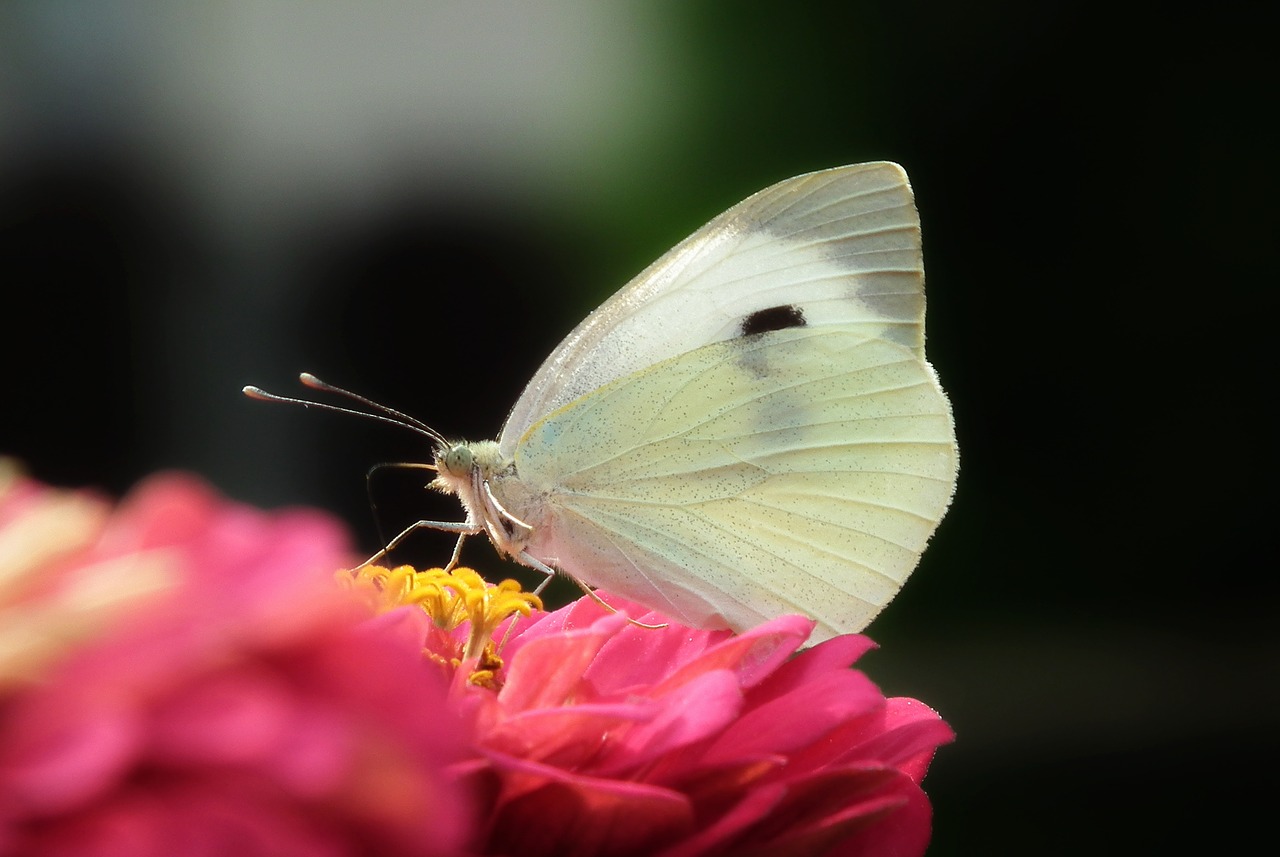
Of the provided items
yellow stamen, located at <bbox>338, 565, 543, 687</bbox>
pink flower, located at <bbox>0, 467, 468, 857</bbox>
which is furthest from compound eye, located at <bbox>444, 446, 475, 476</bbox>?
pink flower, located at <bbox>0, 467, 468, 857</bbox>

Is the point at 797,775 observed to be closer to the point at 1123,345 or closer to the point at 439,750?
the point at 439,750

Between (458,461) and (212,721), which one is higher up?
(212,721)

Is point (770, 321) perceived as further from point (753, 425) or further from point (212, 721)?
point (212, 721)

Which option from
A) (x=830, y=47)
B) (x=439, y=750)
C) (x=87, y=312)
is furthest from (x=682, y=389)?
(x=87, y=312)

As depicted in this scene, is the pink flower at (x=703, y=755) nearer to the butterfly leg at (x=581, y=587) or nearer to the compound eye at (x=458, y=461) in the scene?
the butterfly leg at (x=581, y=587)

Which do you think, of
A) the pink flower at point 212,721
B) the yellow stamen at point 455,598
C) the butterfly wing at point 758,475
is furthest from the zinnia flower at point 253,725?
the butterfly wing at point 758,475

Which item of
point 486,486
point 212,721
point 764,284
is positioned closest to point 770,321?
point 764,284
